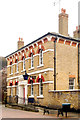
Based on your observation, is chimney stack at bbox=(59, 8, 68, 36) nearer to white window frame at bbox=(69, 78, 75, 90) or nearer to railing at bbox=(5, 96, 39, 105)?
white window frame at bbox=(69, 78, 75, 90)

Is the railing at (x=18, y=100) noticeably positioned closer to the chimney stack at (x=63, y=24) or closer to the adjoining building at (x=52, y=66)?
the adjoining building at (x=52, y=66)

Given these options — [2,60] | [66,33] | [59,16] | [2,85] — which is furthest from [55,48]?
[2,60]

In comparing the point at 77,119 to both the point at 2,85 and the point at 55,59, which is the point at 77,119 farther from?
the point at 2,85

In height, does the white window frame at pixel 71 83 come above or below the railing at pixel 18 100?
above

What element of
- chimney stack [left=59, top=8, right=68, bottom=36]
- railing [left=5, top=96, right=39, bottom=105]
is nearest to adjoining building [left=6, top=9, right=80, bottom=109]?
chimney stack [left=59, top=8, right=68, bottom=36]

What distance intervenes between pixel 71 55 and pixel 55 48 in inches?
90.7

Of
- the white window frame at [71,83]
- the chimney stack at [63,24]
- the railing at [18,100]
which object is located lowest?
the railing at [18,100]

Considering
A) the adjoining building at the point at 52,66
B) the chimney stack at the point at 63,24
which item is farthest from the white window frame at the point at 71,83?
the chimney stack at the point at 63,24

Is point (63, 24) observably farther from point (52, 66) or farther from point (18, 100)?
point (18, 100)

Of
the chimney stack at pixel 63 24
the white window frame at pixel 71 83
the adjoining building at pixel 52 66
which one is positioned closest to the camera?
the adjoining building at pixel 52 66

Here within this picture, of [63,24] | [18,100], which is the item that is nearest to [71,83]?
[63,24]

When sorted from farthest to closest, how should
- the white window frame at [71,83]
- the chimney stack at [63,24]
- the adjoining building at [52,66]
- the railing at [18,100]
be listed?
the railing at [18,100] < the chimney stack at [63,24] < the white window frame at [71,83] < the adjoining building at [52,66]

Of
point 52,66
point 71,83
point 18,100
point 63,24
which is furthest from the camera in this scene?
point 18,100

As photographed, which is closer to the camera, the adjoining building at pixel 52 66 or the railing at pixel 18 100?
the adjoining building at pixel 52 66
